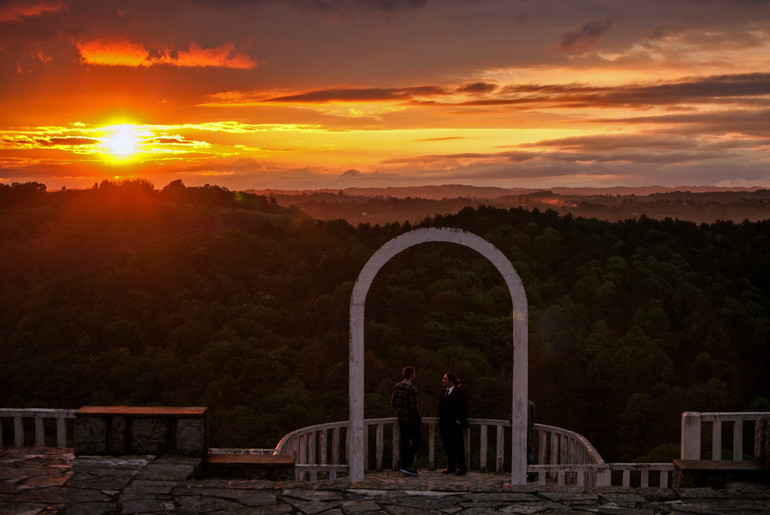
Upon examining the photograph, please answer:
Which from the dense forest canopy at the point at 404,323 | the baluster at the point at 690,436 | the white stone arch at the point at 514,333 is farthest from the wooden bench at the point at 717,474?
the dense forest canopy at the point at 404,323

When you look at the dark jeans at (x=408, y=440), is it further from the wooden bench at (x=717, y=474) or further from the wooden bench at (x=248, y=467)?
the wooden bench at (x=717, y=474)

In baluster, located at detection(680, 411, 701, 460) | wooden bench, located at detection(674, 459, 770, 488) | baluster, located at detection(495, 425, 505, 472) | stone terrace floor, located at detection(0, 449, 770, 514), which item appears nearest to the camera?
stone terrace floor, located at detection(0, 449, 770, 514)

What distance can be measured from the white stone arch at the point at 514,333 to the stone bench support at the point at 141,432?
64.7 inches

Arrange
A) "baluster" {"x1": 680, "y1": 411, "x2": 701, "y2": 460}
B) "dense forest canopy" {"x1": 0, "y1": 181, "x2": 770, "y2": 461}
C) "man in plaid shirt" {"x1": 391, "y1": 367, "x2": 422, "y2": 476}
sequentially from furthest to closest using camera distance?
1. "dense forest canopy" {"x1": 0, "y1": 181, "x2": 770, "y2": 461}
2. "man in plaid shirt" {"x1": 391, "y1": 367, "x2": 422, "y2": 476}
3. "baluster" {"x1": 680, "y1": 411, "x2": 701, "y2": 460}

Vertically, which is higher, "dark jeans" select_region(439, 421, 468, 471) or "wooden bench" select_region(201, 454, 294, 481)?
"wooden bench" select_region(201, 454, 294, 481)

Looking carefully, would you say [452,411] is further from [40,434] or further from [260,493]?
[40,434]

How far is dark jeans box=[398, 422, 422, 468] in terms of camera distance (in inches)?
352

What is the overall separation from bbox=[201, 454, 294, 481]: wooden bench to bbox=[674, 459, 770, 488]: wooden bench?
313cm

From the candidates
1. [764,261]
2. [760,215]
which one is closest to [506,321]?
[764,261]

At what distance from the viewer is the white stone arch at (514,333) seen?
25.2ft

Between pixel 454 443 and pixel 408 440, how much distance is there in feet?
1.63

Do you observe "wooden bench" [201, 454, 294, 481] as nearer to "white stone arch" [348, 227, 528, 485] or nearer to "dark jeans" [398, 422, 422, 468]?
"white stone arch" [348, 227, 528, 485]

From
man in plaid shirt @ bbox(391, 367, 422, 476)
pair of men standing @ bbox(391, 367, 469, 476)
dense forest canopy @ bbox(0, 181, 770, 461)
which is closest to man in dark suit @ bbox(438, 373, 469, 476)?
pair of men standing @ bbox(391, 367, 469, 476)

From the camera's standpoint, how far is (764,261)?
41.9 meters
